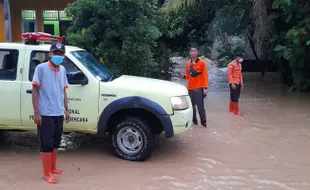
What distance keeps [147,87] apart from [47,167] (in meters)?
2.01

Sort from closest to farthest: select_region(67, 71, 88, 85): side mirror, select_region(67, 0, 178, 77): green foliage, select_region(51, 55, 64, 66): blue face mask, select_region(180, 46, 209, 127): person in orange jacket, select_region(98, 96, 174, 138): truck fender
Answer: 1. select_region(51, 55, 64, 66): blue face mask
2. select_region(98, 96, 174, 138): truck fender
3. select_region(67, 71, 88, 85): side mirror
4. select_region(180, 46, 209, 127): person in orange jacket
5. select_region(67, 0, 178, 77): green foliage

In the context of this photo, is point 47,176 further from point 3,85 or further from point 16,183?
point 3,85

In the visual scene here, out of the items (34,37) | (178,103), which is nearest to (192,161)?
(178,103)

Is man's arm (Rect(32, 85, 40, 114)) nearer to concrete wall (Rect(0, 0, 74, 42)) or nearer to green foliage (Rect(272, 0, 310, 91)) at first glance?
green foliage (Rect(272, 0, 310, 91))

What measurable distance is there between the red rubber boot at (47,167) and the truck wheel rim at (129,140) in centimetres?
134

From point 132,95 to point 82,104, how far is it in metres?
0.81

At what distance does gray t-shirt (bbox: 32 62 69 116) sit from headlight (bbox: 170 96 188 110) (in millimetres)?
1829

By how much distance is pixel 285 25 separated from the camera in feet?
52.5

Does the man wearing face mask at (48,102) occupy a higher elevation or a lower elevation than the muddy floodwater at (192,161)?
higher

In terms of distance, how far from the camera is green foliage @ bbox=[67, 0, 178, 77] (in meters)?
9.99

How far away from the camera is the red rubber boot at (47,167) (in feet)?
18.1

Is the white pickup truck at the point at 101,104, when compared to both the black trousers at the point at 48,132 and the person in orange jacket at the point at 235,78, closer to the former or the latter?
the black trousers at the point at 48,132

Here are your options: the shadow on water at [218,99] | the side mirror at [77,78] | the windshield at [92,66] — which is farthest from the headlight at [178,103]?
the side mirror at [77,78]

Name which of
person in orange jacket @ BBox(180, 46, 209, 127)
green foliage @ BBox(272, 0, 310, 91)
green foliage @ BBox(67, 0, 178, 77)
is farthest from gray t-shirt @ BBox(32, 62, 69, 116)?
green foliage @ BBox(272, 0, 310, 91)
